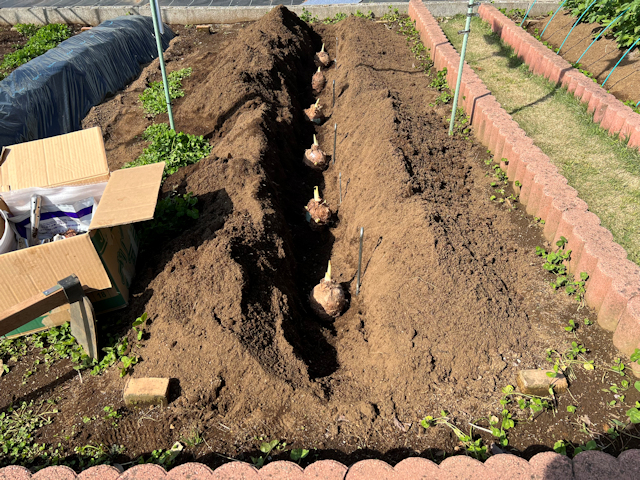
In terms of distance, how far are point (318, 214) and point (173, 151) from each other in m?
2.36

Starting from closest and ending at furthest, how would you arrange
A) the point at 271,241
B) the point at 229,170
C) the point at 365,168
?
1. the point at 271,241
2. the point at 229,170
3. the point at 365,168

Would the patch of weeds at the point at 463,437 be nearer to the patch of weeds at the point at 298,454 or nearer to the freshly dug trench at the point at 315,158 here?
the patch of weeds at the point at 298,454

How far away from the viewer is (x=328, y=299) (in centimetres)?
404

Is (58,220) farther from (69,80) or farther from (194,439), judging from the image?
(69,80)

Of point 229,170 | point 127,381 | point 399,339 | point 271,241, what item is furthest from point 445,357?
point 229,170

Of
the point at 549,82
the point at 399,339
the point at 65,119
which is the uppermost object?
the point at 549,82

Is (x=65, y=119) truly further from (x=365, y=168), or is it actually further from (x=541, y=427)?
(x=541, y=427)

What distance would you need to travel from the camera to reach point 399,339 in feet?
11.6

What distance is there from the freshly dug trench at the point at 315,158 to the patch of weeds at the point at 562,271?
3.08 meters

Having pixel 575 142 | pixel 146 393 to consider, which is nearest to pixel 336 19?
pixel 575 142

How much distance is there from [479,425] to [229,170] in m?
3.63

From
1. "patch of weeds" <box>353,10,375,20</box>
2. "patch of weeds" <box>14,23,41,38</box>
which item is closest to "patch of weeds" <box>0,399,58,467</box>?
"patch of weeds" <box>353,10,375,20</box>

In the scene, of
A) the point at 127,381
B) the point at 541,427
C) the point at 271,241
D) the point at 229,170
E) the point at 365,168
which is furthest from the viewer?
the point at 365,168

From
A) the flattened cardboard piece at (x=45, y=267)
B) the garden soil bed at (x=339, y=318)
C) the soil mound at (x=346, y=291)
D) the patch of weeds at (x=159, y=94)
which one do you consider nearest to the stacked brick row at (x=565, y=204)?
the garden soil bed at (x=339, y=318)
